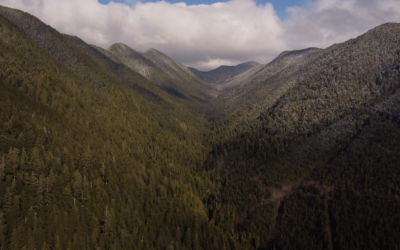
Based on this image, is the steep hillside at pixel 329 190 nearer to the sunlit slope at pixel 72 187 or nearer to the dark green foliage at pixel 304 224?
the dark green foliage at pixel 304 224

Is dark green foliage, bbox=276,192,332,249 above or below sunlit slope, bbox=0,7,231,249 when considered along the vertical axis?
below

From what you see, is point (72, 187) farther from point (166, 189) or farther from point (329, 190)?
point (329, 190)

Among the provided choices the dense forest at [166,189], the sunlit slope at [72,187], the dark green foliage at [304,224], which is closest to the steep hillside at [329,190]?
the dark green foliage at [304,224]

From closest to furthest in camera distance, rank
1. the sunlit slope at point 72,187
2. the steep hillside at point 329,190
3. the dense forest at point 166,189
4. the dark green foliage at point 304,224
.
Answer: the sunlit slope at point 72,187 → the dense forest at point 166,189 → the dark green foliage at point 304,224 → the steep hillside at point 329,190

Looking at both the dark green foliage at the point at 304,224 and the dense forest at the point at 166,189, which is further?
the dark green foliage at the point at 304,224

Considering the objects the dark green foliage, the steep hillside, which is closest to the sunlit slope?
the steep hillside

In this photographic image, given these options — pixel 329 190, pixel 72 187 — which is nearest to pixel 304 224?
pixel 329 190

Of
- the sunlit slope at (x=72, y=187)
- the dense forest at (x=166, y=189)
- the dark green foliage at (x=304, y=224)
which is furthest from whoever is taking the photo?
the dark green foliage at (x=304, y=224)

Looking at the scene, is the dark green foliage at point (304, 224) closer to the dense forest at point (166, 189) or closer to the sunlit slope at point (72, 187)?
the dense forest at point (166, 189)

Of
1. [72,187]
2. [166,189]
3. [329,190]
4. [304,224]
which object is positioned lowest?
[304,224]

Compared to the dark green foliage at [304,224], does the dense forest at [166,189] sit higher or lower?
higher

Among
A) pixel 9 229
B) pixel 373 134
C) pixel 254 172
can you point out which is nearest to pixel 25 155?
pixel 9 229

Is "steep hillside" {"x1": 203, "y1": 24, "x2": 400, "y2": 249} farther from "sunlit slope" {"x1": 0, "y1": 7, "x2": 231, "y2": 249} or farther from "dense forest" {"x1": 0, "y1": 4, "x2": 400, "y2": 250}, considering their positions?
"sunlit slope" {"x1": 0, "y1": 7, "x2": 231, "y2": 249}

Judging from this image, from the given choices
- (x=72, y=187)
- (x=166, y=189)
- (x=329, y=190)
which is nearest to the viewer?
(x=72, y=187)
